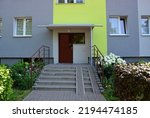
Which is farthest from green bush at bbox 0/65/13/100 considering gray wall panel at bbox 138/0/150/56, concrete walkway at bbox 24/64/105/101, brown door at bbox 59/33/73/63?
gray wall panel at bbox 138/0/150/56

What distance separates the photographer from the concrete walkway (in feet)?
33.3

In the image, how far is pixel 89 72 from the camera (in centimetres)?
1403

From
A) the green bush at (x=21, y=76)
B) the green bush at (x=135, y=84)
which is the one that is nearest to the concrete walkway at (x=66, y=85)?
the green bush at (x=21, y=76)

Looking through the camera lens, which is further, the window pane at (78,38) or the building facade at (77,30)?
the window pane at (78,38)

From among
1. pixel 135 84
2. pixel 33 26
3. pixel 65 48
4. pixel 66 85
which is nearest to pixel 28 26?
pixel 33 26

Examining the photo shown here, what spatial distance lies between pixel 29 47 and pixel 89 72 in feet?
18.1

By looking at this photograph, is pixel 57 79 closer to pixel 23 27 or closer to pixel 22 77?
pixel 22 77

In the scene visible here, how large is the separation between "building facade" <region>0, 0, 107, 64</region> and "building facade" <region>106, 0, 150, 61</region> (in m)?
0.56

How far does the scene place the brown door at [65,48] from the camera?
18.0m

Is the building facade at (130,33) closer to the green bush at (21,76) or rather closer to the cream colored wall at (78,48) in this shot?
the cream colored wall at (78,48)

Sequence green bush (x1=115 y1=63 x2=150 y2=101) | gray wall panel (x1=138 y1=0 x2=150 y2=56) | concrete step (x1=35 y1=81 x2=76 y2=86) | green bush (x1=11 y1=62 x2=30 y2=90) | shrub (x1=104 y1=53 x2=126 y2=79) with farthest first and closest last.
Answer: gray wall panel (x1=138 y1=0 x2=150 y2=56), shrub (x1=104 y1=53 x2=126 y2=79), concrete step (x1=35 y1=81 x2=76 y2=86), green bush (x1=11 y1=62 x2=30 y2=90), green bush (x1=115 y1=63 x2=150 y2=101)

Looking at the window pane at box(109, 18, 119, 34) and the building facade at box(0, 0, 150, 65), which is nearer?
the building facade at box(0, 0, 150, 65)

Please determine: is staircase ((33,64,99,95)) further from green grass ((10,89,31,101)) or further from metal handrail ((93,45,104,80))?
green grass ((10,89,31,101))

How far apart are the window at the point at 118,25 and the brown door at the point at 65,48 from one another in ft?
10.1
